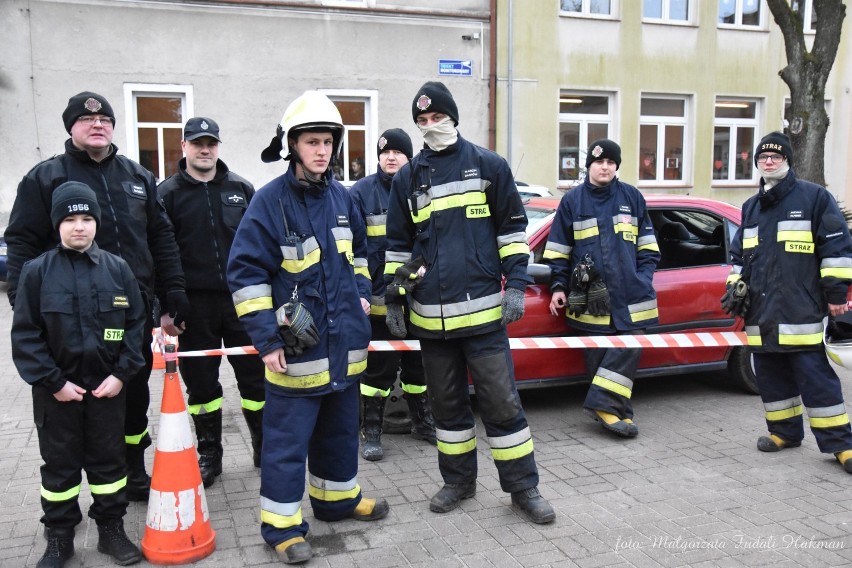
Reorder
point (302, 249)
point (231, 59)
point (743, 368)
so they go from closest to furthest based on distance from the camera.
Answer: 1. point (302, 249)
2. point (743, 368)
3. point (231, 59)

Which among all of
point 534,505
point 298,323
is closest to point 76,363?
point 298,323

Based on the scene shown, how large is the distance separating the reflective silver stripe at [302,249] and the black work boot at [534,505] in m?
1.65

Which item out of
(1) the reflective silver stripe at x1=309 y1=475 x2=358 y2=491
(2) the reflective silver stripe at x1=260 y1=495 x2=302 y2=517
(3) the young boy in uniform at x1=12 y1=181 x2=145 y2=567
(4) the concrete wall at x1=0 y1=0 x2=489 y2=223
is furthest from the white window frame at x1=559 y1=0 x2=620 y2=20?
(2) the reflective silver stripe at x1=260 y1=495 x2=302 y2=517

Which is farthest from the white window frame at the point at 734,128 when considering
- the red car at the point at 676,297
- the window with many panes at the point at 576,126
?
the red car at the point at 676,297

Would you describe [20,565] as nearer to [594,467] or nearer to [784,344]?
[594,467]

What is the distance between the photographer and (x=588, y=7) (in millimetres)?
17094

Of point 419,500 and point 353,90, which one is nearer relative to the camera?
point 419,500

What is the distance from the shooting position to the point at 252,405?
4609 millimetres

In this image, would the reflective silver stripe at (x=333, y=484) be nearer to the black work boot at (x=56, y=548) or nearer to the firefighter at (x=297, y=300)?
the firefighter at (x=297, y=300)

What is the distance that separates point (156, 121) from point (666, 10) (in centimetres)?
1163

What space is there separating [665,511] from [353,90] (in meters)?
12.5

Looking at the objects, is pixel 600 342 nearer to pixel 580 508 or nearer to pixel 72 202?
pixel 580 508

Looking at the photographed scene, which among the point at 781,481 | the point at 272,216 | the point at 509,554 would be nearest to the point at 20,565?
the point at 272,216

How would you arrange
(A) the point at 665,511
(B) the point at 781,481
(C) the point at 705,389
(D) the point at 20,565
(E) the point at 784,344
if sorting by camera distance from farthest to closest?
(C) the point at 705,389, (E) the point at 784,344, (B) the point at 781,481, (A) the point at 665,511, (D) the point at 20,565
